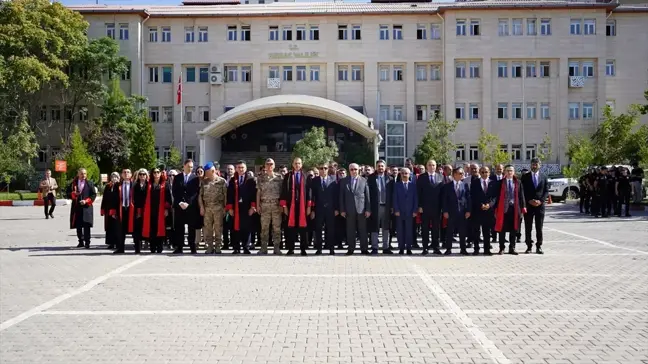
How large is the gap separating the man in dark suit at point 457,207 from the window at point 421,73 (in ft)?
141

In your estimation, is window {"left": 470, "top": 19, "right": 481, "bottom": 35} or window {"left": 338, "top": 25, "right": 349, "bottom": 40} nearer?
window {"left": 470, "top": 19, "right": 481, "bottom": 35}

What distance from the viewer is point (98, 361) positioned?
6.92 metres

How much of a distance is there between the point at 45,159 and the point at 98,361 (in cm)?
5688

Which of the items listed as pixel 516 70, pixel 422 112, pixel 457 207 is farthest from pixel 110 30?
pixel 457 207

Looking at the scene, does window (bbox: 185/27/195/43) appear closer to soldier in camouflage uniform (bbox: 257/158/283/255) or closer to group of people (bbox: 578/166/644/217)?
group of people (bbox: 578/166/644/217)

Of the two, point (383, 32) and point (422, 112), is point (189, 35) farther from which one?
point (422, 112)

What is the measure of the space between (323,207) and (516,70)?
4532 centimetres

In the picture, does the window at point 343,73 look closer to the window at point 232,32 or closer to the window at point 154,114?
the window at point 232,32

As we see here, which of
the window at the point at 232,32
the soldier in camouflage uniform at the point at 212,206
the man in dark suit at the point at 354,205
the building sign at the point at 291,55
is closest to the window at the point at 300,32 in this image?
the building sign at the point at 291,55

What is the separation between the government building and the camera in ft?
189

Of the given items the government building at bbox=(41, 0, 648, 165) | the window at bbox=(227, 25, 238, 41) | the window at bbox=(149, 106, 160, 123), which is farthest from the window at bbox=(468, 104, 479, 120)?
the window at bbox=(149, 106, 160, 123)

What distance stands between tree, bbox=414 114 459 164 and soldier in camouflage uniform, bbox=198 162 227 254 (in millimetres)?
37639

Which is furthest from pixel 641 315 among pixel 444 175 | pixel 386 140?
pixel 386 140

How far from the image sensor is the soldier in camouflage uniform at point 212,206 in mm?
16719
